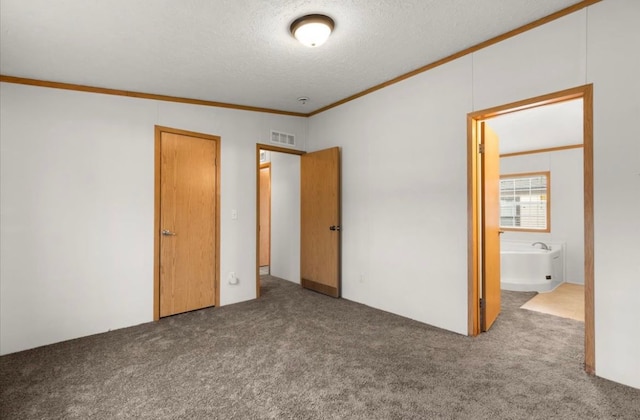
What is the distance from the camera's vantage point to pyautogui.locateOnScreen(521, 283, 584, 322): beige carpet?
3543 millimetres

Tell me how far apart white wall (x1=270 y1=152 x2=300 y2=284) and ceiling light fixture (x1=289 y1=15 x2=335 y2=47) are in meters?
2.69

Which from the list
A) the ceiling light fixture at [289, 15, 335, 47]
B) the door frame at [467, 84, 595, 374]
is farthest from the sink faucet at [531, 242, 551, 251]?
the ceiling light fixture at [289, 15, 335, 47]

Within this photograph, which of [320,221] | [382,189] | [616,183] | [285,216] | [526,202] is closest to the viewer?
[616,183]

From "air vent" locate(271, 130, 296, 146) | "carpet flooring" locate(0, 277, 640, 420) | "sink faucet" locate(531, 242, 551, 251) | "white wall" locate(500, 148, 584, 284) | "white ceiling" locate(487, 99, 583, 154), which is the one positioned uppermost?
"white ceiling" locate(487, 99, 583, 154)

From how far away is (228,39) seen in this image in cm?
249

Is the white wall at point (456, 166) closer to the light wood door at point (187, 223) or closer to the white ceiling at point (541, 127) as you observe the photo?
the white ceiling at point (541, 127)

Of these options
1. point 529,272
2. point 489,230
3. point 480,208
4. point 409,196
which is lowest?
point 529,272

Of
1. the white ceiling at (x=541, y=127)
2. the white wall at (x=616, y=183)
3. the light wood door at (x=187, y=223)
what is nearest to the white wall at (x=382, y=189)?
the white wall at (x=616, y=183)

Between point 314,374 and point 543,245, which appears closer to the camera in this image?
point 314,374

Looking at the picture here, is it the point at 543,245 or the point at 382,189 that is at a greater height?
the point at 382,189

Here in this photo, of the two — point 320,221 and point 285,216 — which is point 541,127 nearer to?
point 320,221

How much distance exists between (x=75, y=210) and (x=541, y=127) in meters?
5.78

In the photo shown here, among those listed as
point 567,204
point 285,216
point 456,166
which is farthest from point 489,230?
point 567,204

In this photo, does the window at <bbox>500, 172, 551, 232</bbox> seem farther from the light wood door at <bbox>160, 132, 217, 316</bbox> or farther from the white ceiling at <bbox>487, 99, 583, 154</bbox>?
the light wood door at <bbox>160, 132, 217, 316</bbox>
